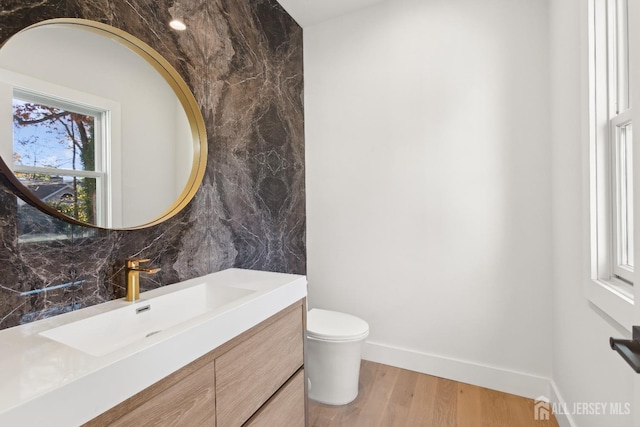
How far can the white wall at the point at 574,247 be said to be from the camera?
3.59 ft

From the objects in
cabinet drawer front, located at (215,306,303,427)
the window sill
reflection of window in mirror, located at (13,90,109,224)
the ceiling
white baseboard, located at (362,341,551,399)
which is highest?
the ceiling

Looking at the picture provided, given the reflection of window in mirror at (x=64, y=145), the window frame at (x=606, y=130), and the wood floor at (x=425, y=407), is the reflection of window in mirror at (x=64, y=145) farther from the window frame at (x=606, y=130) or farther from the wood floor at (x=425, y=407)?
the window frame at (x=606, y=130)

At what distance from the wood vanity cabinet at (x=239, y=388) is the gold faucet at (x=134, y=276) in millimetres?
454

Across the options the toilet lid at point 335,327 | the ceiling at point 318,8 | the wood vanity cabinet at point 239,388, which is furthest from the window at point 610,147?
the ceiling at point 318,8

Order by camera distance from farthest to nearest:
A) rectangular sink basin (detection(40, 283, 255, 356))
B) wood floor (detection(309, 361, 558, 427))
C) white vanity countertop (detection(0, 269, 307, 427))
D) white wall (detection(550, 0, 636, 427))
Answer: wood floor (detection(309, 361, 558, 427)), white wall (detection(550, 0, 636, 427)), rectangular sink basin (detection(40, 283, 255, 356)), white vanity countertop (detection(0, 269, 307, 427))

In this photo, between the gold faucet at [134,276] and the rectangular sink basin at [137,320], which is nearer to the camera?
the rectangular sink basin at [137,320]

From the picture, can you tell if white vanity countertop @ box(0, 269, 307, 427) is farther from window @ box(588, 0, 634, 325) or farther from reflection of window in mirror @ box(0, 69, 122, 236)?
window @ box(588, 0, 634, 325)

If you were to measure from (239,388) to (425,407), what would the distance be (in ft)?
4.23

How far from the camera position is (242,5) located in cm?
185

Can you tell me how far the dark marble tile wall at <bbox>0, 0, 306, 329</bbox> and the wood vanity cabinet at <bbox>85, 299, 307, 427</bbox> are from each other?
0.55 m

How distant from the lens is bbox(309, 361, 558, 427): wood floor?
5.42 ft

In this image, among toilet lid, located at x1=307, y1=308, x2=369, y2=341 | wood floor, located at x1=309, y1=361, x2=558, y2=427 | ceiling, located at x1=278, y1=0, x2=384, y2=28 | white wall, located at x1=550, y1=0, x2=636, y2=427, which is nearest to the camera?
white wall, located at x1=550, y1=0, x2=636, y2=427

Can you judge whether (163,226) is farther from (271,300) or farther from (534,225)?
(534,225)

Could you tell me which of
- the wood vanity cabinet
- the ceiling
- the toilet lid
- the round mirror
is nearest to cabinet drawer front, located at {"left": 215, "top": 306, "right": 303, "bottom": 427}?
the wood vanity cabinet
